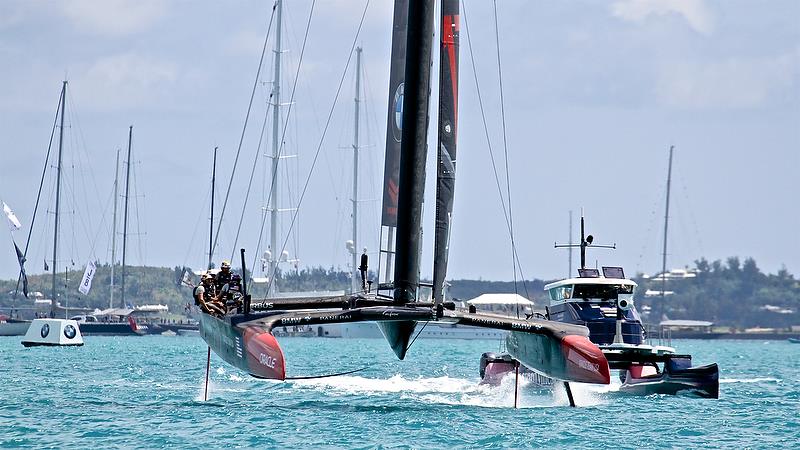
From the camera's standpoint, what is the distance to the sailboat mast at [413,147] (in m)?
20.9

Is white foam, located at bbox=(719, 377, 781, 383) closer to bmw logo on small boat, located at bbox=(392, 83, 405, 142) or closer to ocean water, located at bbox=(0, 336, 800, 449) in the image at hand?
ocean water, located at bbox=(0, 336, 800, 449)

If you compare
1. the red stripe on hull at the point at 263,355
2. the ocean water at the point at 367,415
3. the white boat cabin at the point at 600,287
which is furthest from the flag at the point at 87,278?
the red stripe on hull at the point at 263,355

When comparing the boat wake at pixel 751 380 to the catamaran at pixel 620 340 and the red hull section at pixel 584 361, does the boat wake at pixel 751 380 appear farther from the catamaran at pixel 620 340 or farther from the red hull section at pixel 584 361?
the red hull section at pixel 584 361

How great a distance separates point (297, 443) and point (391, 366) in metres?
24.0

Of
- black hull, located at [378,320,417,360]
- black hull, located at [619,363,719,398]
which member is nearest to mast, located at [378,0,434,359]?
black hull, located at [378,320,417,360]

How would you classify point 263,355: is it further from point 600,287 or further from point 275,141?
point 275,141

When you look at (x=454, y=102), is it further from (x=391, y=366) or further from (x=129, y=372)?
(x=391, y=366)

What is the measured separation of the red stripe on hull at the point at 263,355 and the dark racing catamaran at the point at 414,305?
1 centimetres

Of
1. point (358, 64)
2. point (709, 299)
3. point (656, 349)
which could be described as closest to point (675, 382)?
point (656, 349)

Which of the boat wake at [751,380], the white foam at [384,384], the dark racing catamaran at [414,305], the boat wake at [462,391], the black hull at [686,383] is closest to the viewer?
the dark racing catamaran at [414,305]

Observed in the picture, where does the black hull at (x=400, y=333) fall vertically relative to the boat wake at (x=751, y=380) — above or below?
above

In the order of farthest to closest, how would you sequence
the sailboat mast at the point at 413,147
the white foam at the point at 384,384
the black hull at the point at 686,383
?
the white foam at the point at 384,384 → the black hull at the point at 686,383 → the sailboat mast at the point at 413,147

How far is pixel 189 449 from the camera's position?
57.7 ft

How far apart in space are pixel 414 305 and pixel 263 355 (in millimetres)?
2551
